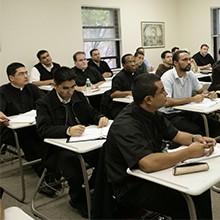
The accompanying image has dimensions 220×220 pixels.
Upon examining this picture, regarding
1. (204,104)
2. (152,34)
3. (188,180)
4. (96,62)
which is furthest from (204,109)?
(152,34)

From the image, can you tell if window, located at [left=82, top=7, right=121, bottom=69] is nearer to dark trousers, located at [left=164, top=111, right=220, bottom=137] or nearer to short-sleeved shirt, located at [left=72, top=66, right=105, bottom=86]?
short-sleeved shirt, located at [left=72, top=66, right=105, bottom=86]

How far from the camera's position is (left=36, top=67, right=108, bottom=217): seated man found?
94.9 inches

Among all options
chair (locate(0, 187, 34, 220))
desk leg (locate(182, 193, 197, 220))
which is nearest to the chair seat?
chair (locate(0, 187, 34, 220))

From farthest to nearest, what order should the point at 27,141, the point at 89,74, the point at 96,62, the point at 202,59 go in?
the point at 202,59
the point at 96,62
the point at 89,74
the point at 27,141

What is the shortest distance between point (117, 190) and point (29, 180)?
1.83m

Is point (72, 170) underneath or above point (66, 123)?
underneath

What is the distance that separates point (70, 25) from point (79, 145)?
4525 millimetres

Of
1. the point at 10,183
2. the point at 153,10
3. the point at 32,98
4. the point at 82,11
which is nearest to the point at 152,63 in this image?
the point at 153,10

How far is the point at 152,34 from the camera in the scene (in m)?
8.01

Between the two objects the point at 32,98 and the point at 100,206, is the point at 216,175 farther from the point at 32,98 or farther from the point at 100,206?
the point at 32,98

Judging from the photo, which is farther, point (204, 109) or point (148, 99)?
point (204, 109)

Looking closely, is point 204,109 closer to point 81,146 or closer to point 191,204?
point 81,146

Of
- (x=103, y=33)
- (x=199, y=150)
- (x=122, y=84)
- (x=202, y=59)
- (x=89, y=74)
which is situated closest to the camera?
(x=199, y=150)

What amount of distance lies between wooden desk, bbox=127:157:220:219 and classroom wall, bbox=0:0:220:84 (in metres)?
4.33
